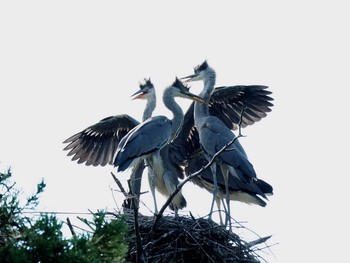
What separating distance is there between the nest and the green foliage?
3.51 metres

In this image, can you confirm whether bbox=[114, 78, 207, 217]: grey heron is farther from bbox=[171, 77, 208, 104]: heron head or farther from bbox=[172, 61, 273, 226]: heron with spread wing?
bbox=[172, 61, 273, 226]: heron with spread wing

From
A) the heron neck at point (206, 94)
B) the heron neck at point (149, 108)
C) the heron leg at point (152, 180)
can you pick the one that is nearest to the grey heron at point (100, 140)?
the heron neck at point (149, 108)

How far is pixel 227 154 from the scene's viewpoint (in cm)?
1227

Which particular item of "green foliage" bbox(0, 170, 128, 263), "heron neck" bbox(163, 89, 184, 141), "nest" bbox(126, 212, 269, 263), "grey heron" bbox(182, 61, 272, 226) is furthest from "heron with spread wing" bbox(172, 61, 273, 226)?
"green foliage" bbox(0, 170, 128, 263)

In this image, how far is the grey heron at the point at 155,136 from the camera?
39.1ft

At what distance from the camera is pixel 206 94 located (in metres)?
13.4

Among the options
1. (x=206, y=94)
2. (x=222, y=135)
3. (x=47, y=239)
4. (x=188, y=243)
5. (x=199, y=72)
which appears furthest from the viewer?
(x=199, y=72)

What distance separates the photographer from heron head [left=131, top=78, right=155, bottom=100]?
13474 millimetres

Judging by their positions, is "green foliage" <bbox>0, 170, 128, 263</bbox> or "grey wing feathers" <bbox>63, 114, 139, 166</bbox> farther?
"grey wing feathers" <bbox>63, 114, 139, 166</bbox>

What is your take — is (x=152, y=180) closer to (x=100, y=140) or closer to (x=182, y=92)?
(x=182, y=92)

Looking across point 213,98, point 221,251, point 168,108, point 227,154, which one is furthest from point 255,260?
point 213,98

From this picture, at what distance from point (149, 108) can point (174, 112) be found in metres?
0.58

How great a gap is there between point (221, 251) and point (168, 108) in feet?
9.29

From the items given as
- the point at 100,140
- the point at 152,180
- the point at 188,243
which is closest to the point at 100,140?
the point at 100,140
